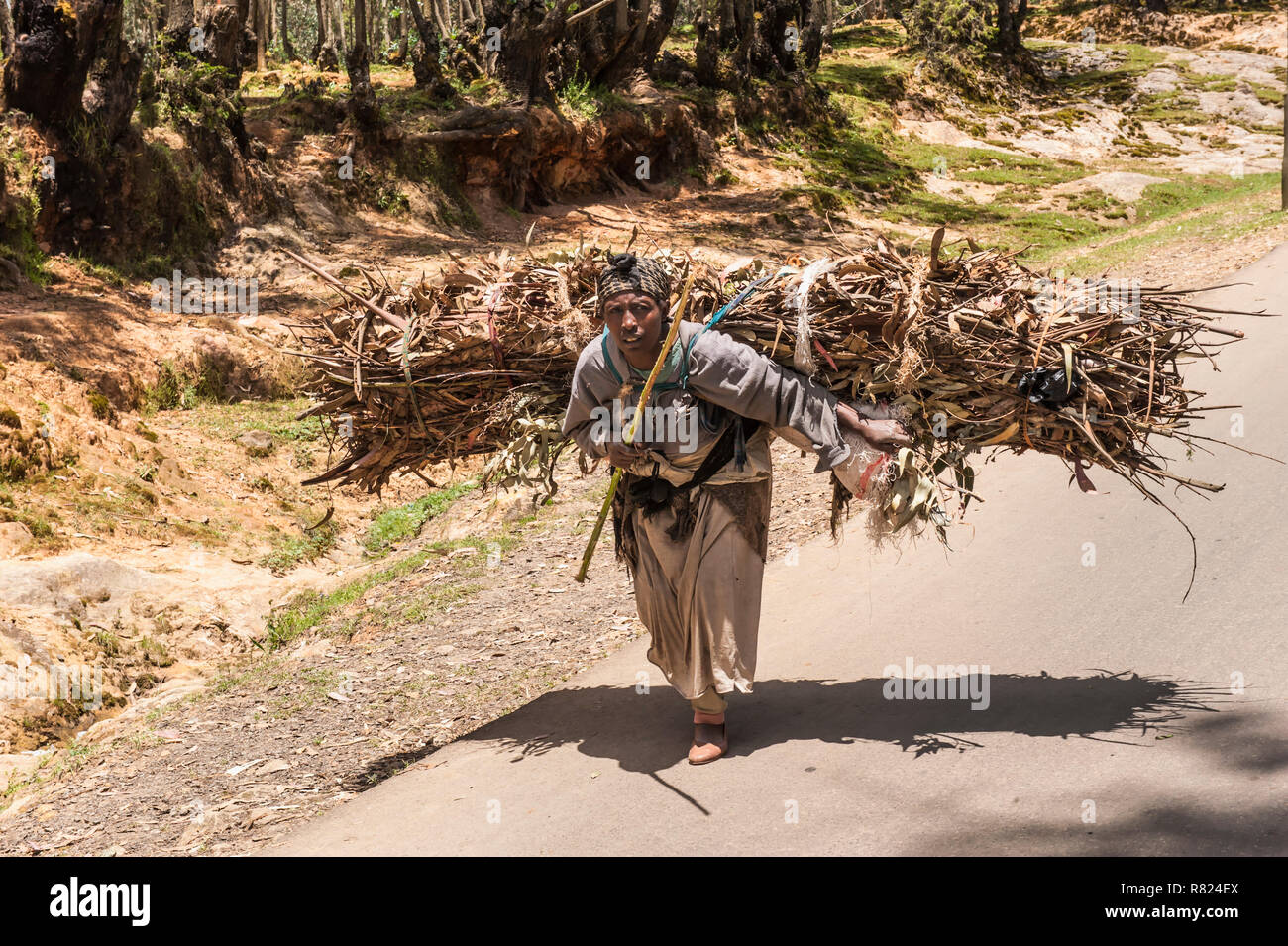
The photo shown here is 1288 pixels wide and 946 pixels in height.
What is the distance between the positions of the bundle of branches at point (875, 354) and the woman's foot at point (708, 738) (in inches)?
37.1

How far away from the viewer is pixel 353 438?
4.63 metres

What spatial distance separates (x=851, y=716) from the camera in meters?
4.27

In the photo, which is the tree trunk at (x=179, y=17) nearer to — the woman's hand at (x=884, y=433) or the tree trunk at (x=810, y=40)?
the woman's hand at (x=884, y=433)

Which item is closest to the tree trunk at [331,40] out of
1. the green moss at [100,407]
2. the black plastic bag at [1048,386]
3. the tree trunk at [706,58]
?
the tree trunk at [706,58]

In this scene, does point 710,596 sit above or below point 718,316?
below

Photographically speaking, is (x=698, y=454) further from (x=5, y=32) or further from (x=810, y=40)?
(x=810, y=40)

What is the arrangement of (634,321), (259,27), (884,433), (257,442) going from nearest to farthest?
(634,321)
(884,433)
(257,442)
(259,27)

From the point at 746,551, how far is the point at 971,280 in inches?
48.7

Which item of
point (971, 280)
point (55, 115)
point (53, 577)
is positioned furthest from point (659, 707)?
point (55, 115)

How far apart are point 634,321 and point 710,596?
0.97 meters

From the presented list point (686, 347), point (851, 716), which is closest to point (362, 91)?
point (686, 347)

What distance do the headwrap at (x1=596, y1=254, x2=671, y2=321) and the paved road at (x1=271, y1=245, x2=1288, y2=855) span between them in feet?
5.35

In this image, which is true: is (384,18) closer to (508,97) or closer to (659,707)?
(508,97)

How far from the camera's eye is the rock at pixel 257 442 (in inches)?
405
